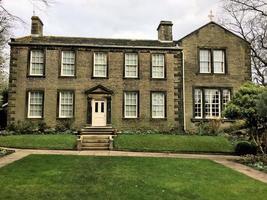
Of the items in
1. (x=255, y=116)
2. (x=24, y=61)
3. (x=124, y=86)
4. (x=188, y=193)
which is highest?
(x=24, y=61)

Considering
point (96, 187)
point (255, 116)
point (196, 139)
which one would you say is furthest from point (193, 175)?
point (196, 139)

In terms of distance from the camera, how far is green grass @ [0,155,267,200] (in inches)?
332

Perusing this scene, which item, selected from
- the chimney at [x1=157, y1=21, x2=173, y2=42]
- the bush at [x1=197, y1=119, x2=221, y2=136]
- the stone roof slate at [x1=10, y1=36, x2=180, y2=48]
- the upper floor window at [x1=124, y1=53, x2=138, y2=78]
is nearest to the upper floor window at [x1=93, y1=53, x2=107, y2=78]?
the stone roof slate at [x1=10, y1=36, x2=180, y2=48]

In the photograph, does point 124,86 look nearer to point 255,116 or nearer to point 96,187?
point 255,116

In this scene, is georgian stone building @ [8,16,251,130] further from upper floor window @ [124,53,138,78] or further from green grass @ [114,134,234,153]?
green grass @ [114,134,234,153]

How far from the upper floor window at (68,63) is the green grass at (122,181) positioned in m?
13.9

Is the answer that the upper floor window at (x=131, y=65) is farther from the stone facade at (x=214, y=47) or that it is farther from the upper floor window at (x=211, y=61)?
the upper floor window at (x=211, y=61)

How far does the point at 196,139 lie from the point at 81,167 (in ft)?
37.9

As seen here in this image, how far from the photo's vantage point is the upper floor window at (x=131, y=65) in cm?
2766

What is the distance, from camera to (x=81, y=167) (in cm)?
1241

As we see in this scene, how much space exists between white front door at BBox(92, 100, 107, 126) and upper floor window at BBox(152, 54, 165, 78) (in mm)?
5235

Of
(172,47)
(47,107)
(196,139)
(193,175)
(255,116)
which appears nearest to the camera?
(193,175)

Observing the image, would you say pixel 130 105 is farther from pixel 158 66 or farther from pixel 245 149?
pixel 245 149

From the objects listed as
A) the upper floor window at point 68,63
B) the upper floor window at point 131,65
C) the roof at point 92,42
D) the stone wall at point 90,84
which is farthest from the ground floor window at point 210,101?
the upper floor window at point 68,63
